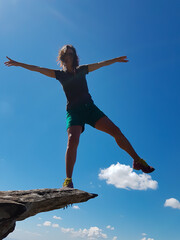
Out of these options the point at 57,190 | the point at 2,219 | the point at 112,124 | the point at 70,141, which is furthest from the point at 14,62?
the point at 2,219

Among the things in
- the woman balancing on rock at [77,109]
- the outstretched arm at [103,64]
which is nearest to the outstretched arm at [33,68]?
the woman balancing on rock at [77,109]

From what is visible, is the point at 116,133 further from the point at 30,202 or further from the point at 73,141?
the point at 30,202

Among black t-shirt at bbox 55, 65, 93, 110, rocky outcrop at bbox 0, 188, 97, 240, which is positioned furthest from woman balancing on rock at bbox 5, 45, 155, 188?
rocky outcrop at bbox 0, 188, 97, 240

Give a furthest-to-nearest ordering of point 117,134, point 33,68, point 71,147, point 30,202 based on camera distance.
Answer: point 33,68, point 117,134, point 71,147, point 30,202

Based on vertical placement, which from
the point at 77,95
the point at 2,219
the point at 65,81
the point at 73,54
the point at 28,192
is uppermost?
the point at 73,54

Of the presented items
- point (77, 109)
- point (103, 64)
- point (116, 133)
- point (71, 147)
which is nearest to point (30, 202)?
point (71, 147)

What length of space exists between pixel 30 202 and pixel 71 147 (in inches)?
75.2

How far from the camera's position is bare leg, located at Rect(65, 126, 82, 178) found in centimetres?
623

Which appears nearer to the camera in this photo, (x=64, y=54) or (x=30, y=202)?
(x=30, y=202)

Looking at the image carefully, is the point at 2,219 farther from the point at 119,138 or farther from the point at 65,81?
the point at 65,81

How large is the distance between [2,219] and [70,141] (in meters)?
2.61

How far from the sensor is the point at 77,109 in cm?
A: 669

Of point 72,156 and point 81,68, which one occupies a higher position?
point 81,68

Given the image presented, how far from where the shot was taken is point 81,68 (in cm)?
715
